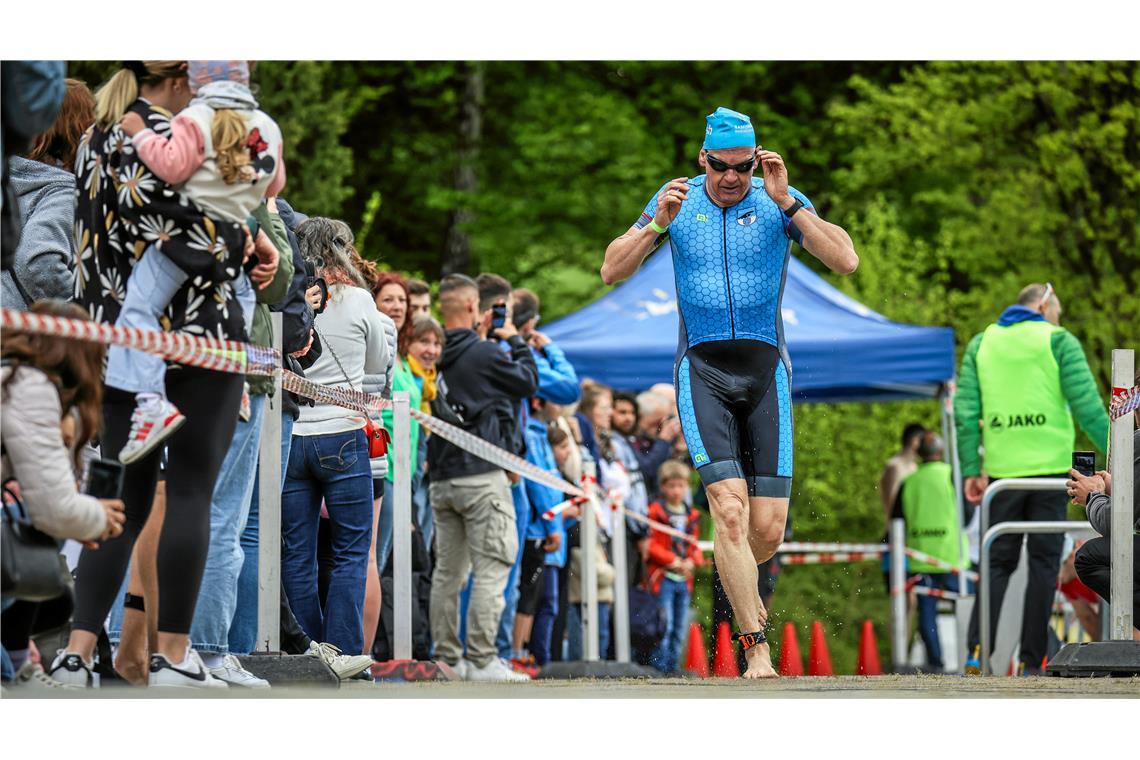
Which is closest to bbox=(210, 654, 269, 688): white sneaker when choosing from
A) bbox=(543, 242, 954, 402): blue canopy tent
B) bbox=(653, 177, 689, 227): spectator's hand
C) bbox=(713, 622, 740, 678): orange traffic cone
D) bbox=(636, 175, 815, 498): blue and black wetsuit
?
bbox=(636, 175, 815, 498): blue and black wetsuit

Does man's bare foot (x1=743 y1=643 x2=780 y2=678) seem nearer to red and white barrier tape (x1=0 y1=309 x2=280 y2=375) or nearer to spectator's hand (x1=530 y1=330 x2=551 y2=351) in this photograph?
red and white barrier tape (x1=0 y1=309 x2=280 y2=375)

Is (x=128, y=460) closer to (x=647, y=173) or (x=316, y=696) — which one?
(x=316, y=696)

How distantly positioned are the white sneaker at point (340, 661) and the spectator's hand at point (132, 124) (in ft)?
8.17

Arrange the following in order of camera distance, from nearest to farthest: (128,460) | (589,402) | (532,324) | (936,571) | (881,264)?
(128,460) → (532,324) → (589,402) → (936,571) → (881,264)

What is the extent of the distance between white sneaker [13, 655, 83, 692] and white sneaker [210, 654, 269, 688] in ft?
2.21

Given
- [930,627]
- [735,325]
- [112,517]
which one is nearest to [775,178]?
[735,325]

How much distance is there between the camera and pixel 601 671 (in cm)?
1167

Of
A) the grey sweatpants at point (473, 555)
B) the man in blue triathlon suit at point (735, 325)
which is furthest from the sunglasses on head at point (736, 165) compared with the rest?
the grey sweatpants at point (473, 555)

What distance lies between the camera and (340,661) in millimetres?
8086

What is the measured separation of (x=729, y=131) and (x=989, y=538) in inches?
162

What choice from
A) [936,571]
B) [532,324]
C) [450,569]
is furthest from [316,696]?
[936,571]

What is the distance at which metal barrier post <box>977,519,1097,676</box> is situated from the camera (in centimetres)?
1132

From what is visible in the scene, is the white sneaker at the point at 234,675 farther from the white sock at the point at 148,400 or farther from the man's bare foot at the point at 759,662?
the man's bare foot at the point at 759,662

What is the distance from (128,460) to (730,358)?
3409 mm
